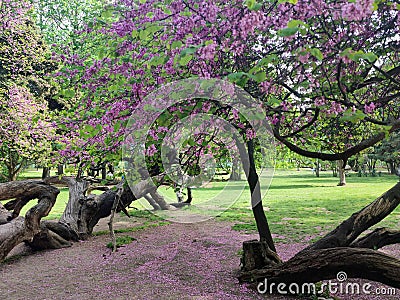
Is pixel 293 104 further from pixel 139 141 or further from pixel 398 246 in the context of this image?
pixel 398 246

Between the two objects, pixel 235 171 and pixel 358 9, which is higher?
pixel 358 9

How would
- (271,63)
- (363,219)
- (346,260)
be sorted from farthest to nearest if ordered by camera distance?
1. (363,219)
2. (346,260)
3. (271,63)

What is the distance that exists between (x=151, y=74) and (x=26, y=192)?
18.6 feet

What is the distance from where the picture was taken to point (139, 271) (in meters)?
5.80

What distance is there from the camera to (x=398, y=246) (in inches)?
272

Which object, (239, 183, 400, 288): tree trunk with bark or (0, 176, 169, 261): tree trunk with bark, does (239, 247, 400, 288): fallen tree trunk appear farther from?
(0, 176, 169, 261): tree trunk with bark

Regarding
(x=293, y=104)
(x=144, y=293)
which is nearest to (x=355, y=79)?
(x=293, y=104)

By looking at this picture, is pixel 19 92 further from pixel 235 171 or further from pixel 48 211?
pixel 235 171

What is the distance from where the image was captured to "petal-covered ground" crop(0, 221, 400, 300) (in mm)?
4746

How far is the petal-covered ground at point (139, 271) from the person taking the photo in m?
4.75

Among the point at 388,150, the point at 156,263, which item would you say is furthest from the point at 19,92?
the point at 388,150

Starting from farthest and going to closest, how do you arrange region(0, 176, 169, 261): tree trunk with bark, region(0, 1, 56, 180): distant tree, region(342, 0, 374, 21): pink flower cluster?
1. region(0, 1, 56, 180): distant tree
2. region(0, 176, 169, 261): tree trunk with bark
3. region(342, 0, 374, 21): pink flower cluster

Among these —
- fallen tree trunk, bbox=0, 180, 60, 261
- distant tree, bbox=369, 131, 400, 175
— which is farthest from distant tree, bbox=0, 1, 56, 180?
distant tree, bbox=369, 131, 400, 175

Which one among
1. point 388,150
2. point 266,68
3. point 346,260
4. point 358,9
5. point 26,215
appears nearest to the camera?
point 358,9
